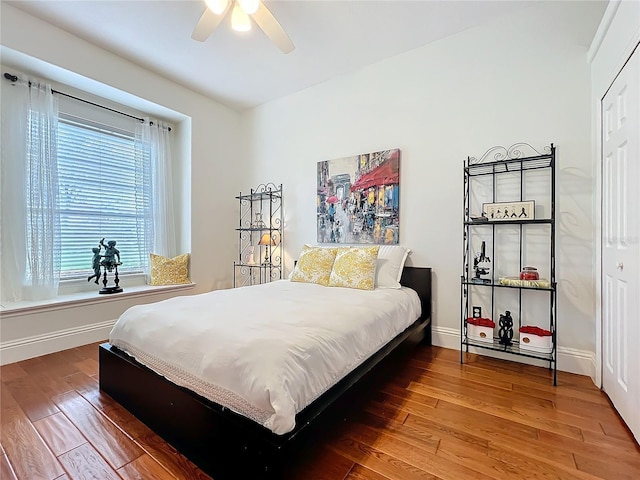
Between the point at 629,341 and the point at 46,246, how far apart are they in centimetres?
461

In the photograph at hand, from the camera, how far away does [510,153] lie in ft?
8.48

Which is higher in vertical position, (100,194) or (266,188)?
(266,188)

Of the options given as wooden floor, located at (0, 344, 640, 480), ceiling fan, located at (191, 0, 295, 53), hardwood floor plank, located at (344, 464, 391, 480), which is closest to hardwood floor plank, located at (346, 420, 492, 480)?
wooden floor, located at (0, 344, 640, 480)

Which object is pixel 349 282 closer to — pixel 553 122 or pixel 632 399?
pixel 632 399

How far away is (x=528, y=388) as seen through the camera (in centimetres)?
212

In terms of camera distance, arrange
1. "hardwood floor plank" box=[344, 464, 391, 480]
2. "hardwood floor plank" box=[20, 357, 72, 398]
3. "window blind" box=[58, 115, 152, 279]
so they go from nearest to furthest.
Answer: "hardwood floor plank" box=[344, 464, 391, 480]
"hardwood floor plank" box=[20, 357, 72, 398]
"window blind" box=[58, 115, 152, 279]

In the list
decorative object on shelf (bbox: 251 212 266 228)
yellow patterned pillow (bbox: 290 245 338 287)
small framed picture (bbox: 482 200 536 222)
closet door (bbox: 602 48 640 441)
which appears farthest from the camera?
decorative object on shelf (bbox: 251 212 266 228)

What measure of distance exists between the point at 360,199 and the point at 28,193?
3.27 meters

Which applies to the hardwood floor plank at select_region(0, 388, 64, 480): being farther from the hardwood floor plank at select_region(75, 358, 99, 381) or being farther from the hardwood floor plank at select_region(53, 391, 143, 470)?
the hardwood floor plank at select_region(75, 358, 99, 381)

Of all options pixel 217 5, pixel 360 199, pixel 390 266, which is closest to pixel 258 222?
pixel 360 199

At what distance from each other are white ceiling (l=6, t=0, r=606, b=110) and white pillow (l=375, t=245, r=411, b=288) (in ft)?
Answer: 6.75

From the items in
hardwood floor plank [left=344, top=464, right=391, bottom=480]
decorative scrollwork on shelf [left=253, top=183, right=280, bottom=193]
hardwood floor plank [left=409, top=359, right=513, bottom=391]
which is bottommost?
hardwood floor plank [left=409, top=359, right=513, bottom=391]

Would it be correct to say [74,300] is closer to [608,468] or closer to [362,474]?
[362,474]

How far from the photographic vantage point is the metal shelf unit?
415 centimetres
